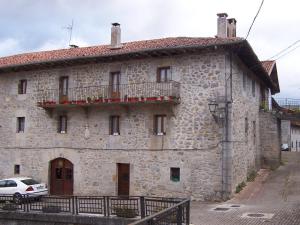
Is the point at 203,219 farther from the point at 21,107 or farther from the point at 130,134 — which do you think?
the point at 21,107

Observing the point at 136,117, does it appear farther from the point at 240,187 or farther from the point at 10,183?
the point at 10,183

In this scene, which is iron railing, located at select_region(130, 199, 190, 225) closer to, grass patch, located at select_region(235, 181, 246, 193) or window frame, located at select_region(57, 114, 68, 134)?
grass patch, located at select_region(235, 181, 246, 193)

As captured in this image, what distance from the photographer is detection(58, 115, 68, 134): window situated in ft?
74.7

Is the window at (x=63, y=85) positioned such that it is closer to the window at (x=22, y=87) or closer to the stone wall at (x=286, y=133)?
the window at (x=22, y=87)

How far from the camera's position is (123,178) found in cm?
2103

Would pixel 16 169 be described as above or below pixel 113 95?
below

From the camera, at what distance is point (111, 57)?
21.2m

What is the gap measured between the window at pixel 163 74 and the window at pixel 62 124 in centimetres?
580

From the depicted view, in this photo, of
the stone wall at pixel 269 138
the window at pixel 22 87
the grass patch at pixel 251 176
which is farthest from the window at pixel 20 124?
the stone wall at pixel 269 138

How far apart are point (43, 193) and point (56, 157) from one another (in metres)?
2.25

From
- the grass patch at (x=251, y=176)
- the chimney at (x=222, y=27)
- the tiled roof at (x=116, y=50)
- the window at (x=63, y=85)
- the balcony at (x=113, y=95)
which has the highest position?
the chimney at (x=222, y=27)

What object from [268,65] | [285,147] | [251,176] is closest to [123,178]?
[251,176]

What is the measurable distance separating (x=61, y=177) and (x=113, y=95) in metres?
5.46

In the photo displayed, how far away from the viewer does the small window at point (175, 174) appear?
1961 cm
